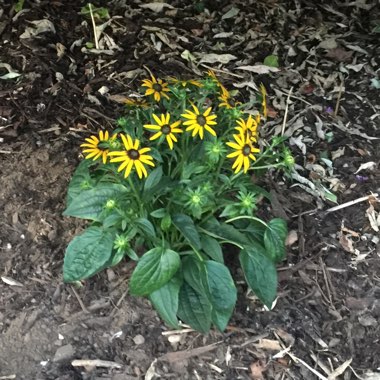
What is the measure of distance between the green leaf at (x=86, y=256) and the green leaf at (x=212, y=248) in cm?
36

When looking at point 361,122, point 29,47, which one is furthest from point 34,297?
point 361,122

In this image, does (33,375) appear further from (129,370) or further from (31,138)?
(31,138)

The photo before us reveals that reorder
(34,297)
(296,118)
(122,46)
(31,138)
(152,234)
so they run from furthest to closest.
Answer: (122,46)
(296,118)
(31,138)
(34,297)
(152,234)

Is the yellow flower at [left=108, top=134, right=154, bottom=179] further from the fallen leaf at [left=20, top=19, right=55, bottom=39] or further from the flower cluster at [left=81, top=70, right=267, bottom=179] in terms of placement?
the fallen leaf at [left=20, top=19, right=55, bottom=39]

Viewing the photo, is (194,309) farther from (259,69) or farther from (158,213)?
(259,69)

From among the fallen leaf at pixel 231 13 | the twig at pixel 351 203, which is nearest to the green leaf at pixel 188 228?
the twig at pixel 351 203

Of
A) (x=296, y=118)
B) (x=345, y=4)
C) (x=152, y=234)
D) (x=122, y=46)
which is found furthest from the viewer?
(x=345, y=4)

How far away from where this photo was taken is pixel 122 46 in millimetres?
3777

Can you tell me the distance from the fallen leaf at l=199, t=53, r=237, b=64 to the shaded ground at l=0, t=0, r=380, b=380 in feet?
0.06

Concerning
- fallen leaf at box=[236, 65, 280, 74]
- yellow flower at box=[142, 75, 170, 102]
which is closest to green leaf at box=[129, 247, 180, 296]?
yellow flower at box=[142, 75, 170, 102]

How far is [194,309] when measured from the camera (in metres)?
2.50

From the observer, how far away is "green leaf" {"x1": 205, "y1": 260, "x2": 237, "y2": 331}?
2488 mm

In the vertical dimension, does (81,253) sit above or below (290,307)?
above

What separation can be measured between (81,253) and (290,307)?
93 cm
